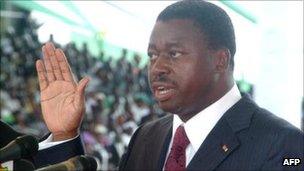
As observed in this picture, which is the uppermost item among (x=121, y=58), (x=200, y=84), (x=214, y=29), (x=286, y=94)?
(x=214, y=29)

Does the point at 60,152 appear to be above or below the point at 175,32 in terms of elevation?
below

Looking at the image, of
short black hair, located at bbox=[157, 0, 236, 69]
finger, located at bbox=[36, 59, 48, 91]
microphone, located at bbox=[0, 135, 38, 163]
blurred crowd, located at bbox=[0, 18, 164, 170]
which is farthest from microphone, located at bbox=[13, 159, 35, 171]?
blurred crowd, located at bbox=[0, 18, 164, 170]

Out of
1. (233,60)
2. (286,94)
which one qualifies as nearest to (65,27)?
(286,94)

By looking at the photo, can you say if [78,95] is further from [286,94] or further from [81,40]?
[81,40]

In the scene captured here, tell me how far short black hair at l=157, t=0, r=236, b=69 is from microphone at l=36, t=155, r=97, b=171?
732 millimetres

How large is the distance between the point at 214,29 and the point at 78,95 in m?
0.47

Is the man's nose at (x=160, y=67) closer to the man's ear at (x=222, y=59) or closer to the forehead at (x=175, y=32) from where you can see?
the forehead at (x=175, y=32)

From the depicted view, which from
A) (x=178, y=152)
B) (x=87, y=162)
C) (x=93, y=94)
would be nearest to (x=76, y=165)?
(x=87, y=162)

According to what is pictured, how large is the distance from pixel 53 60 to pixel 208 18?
0.48 metres

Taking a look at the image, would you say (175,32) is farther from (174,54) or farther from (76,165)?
(76,165)

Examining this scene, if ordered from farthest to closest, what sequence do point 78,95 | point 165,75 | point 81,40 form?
1. point 81,40
2. point 165,75
3. point 78,95

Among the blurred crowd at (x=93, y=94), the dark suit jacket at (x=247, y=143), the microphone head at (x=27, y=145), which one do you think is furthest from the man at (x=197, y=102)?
the blurred crowd at (x=93, y=94)

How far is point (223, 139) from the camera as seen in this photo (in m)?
1.52

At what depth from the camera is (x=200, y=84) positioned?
1.56 metres
